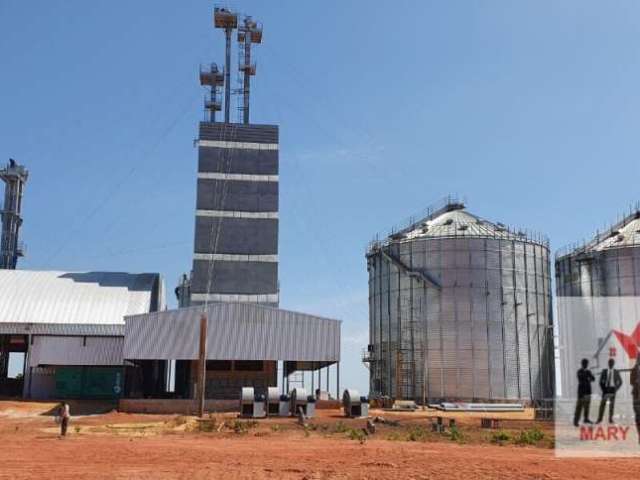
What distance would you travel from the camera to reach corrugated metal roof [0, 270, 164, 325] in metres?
61.6

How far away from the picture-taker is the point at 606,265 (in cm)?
6250

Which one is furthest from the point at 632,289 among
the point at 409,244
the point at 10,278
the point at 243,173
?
the point at 10,278

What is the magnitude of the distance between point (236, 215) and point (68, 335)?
24.0 metres

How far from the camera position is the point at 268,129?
81.3 metres

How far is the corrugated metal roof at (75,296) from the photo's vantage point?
61.6 metres

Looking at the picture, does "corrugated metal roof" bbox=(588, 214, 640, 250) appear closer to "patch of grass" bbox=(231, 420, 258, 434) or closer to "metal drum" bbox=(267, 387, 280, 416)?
"metal drum" bbox=(267, 387, 280, 416)

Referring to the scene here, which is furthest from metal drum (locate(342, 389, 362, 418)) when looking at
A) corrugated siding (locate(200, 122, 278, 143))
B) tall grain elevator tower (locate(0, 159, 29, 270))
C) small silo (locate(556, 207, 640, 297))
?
tall grain elevator tower (locate(0, 159, 29, 270))

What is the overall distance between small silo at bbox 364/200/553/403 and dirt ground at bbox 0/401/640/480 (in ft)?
60.2

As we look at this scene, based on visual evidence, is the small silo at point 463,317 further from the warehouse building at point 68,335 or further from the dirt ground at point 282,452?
the warehouse building at point 68,335

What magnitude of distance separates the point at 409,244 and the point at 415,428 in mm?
28525

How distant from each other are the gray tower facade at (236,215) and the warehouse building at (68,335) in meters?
11.0

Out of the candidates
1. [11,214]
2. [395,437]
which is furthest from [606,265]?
[11,214]

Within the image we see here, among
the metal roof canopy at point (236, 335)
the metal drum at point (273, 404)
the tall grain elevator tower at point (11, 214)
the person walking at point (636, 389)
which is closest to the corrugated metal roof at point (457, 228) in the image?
the metal roof canopy at point (236, 335)

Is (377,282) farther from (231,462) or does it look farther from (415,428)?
(231,462)
